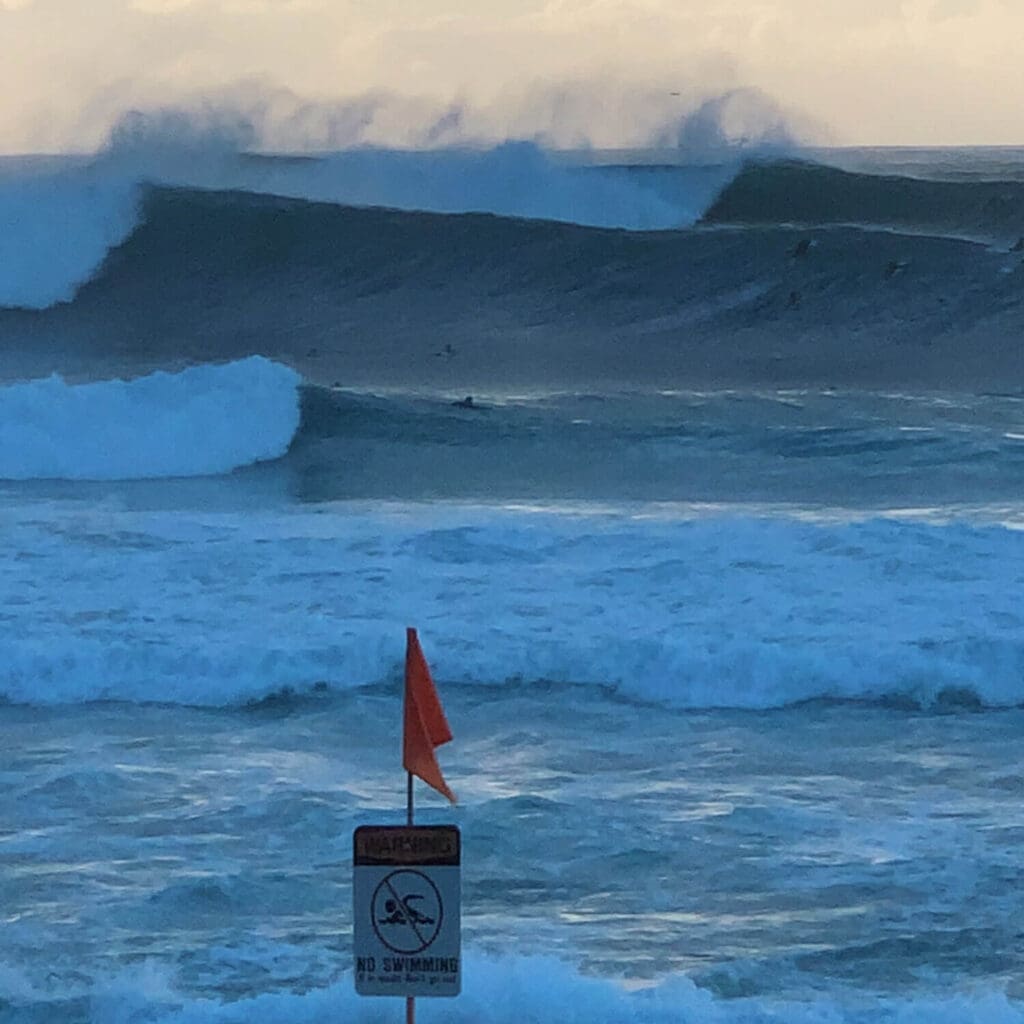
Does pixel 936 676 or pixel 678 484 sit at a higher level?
pixel 678 484

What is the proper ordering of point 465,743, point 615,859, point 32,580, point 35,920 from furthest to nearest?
point 32,580, point 465,743, point 615,859, point 35,920

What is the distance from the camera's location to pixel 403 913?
3.47 m

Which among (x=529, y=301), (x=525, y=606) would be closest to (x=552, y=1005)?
(x=525, y=606)

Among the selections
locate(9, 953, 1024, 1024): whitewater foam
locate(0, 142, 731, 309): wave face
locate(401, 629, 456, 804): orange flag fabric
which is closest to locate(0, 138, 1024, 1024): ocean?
locate(9, 953, 1024, 1024): whitewater foam

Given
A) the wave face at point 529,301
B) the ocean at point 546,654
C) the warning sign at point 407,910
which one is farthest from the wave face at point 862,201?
the warning sign at point 407,910

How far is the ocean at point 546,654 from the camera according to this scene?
198 inches

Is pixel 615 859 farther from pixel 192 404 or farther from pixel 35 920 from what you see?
pixel 192 404

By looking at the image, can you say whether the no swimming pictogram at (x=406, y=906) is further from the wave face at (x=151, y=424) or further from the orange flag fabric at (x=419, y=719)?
the wave face at (x=151, y=424)

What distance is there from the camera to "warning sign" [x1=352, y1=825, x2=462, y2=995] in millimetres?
3461

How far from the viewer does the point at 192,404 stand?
1658 cm

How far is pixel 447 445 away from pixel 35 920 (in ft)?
39.1

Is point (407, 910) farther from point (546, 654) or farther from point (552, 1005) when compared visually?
point (546, 654)

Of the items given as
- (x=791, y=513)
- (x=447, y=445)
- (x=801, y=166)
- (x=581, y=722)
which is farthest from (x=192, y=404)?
(x=801, y=166)

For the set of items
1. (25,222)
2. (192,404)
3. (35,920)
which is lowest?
(35,920)
